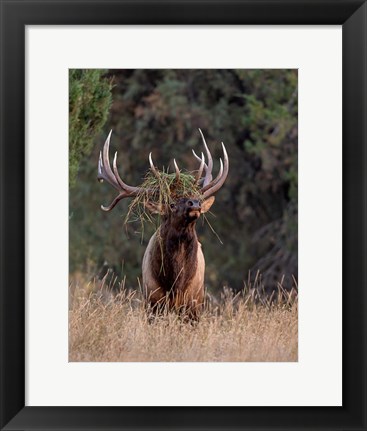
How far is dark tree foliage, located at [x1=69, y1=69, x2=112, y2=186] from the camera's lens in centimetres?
942

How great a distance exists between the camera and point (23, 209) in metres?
6.47

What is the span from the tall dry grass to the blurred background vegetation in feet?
34.2

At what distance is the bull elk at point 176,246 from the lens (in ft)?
28.1

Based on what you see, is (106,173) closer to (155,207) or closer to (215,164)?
(155,207)

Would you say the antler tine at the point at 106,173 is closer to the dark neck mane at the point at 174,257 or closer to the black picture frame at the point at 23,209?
the dark neck mane at the point at 174,257

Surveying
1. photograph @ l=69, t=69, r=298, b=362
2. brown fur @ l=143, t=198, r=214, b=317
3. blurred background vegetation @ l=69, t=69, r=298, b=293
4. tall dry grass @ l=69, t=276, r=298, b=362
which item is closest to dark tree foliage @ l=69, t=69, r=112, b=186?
brown fur @ l=143, t=198, r=214, b=317

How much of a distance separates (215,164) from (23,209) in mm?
12568

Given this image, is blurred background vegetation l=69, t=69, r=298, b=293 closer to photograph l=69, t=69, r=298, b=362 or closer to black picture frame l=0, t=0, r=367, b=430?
photograph l=69, t=69, r=298, b=362

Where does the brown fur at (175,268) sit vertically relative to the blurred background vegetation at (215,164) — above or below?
below

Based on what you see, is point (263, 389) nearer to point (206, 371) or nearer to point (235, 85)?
point (206, 371)

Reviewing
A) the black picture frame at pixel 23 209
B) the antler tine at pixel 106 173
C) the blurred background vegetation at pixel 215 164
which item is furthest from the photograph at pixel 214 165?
the black picture frame at pixel 23 209

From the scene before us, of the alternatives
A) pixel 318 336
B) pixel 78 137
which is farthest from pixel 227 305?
pixel 78 137

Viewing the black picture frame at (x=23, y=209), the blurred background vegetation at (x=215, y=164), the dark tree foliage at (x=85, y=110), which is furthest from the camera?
the blurred background vegetation at (x=215, y=164)

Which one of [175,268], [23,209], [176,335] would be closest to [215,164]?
[175,268]
